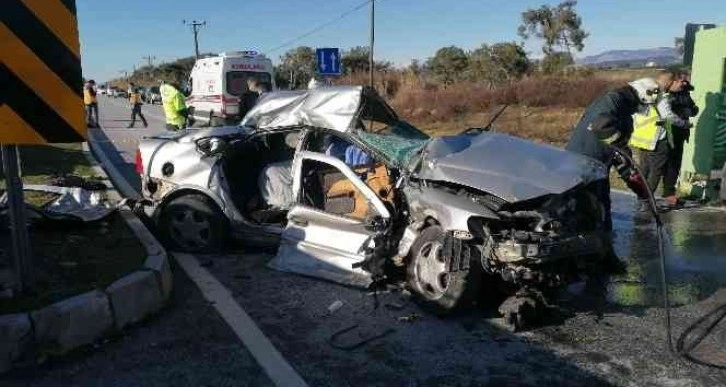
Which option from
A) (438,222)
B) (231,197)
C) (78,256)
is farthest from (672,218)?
(78,256)

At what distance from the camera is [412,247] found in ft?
16.4

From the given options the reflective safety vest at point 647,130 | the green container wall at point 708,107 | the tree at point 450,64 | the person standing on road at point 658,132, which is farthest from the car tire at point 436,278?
the tree at point 450,64

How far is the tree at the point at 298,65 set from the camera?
168 ft

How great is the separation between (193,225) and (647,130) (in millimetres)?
5957

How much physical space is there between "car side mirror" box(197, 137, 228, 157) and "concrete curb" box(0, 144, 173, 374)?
→ 5.83 feet

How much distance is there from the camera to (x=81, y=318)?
4145mm

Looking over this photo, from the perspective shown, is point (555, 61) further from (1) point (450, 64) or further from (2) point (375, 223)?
(2) point (375, 223)

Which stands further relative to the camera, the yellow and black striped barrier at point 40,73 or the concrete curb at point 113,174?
the concrete curb at point 113,174

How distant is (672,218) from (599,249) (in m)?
4.08

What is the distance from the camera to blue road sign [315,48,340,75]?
19312mm

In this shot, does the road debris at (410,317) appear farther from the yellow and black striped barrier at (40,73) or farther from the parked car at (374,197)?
the yellow and black striped barrier at (40,73)

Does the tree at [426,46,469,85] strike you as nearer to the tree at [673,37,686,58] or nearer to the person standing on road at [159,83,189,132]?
the tree at [673,37,686,58]

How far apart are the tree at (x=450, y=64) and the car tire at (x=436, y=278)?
101ft

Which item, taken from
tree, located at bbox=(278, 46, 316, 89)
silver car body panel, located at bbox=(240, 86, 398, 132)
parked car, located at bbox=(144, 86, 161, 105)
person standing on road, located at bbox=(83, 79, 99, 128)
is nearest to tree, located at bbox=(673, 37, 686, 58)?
silver car body panel, located at bbox=(240, 86, 398, 132)
